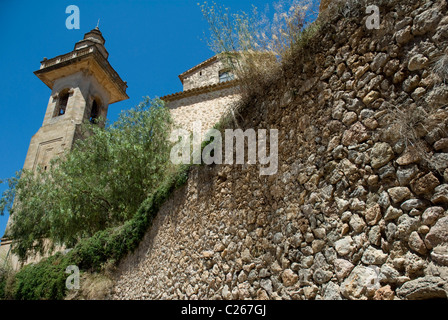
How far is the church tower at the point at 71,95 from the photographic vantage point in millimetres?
20141

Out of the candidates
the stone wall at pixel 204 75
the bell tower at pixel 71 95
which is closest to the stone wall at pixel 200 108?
the stone wall at pixel 204 75

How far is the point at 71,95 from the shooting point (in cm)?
2173

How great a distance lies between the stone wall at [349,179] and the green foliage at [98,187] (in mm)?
7511

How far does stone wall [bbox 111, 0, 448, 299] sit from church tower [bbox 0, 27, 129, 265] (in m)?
17.1

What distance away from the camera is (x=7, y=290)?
11.6m

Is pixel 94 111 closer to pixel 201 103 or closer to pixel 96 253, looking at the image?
pixel 201 103

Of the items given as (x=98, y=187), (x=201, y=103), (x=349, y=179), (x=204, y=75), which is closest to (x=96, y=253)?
(x=98, y=187)

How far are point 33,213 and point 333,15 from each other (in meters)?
13.8

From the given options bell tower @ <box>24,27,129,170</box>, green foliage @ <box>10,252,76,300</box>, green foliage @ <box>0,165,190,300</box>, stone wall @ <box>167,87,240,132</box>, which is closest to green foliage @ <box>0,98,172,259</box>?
green foliage @ <box>10,252,76,300</box>

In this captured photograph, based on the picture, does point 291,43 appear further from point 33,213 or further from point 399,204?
point 33,213

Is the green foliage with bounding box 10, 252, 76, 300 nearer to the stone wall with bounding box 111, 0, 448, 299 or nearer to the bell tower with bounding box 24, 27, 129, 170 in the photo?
the stone wall with bounding box 111, 0, 448, 299

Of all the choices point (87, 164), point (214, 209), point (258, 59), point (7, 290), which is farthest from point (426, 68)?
point (7, 290)

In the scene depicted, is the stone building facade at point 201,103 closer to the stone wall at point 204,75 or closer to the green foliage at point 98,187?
the stone wall at point 204,75

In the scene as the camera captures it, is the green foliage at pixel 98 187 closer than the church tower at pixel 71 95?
Yes
